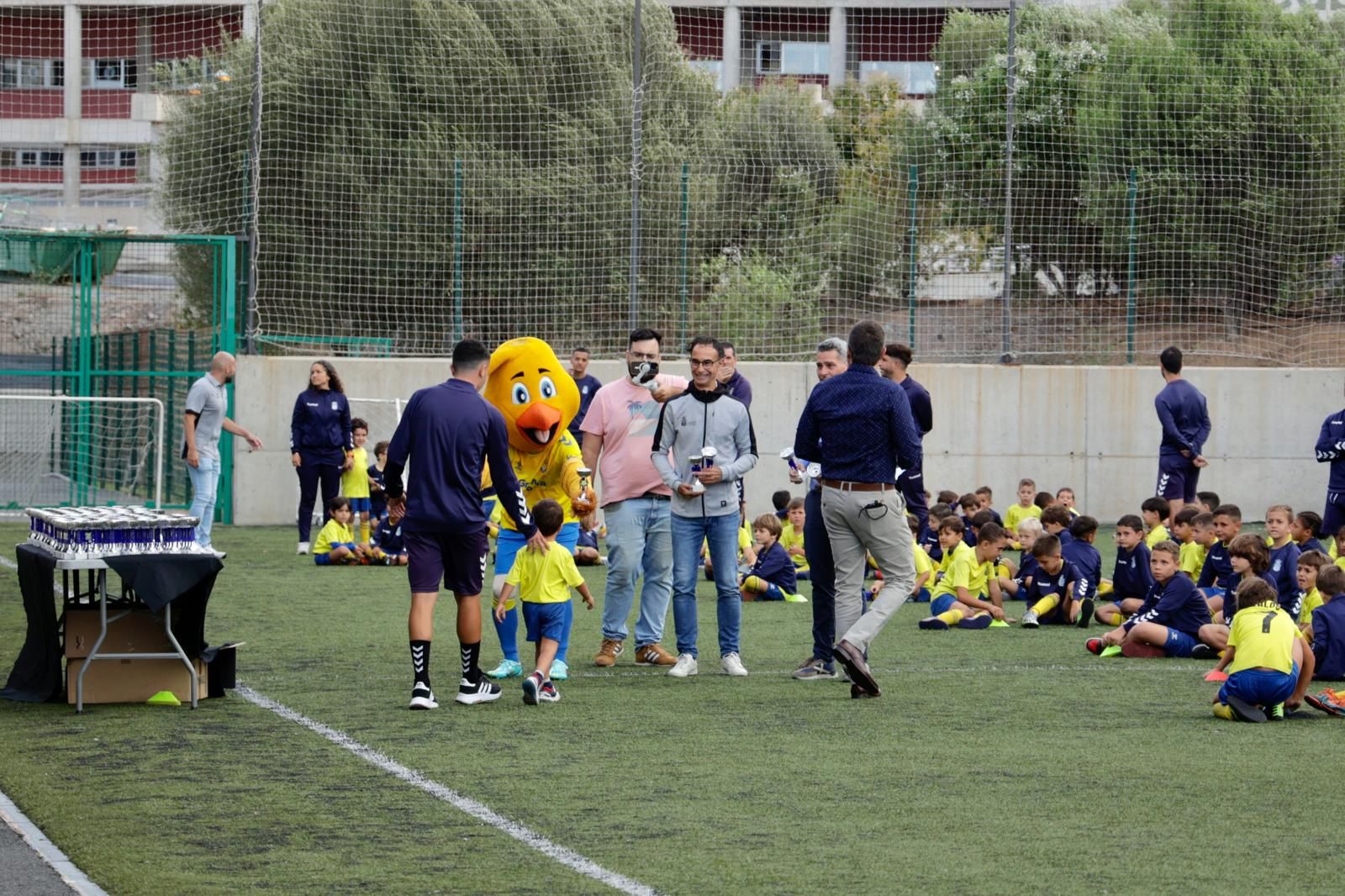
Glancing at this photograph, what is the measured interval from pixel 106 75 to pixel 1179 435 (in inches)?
2037

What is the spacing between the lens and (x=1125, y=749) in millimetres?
7918

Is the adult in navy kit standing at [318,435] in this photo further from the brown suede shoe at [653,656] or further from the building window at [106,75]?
the building window at [106,75]

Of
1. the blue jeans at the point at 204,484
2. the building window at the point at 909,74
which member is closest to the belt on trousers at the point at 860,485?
the blue jeans at the point at 204,484

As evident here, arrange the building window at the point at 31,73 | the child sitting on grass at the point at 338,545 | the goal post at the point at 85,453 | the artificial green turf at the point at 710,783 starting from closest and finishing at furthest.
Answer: the artificial green turf at the point at 710,783 < the child sitting on grass at the point at 338,545 < the goal post at the point at 85,453 < the building window at the point at 31,73

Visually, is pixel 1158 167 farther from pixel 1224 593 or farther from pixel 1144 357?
pixel 1224 593

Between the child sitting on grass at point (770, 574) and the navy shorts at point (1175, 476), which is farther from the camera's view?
the navy shorts at point (1175, 476)

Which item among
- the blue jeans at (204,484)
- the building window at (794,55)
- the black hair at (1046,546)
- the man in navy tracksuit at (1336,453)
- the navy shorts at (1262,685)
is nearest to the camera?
the navy shorts at (1262,685)

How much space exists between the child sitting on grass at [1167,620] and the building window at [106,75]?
51989mm

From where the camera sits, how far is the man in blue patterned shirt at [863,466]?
9.48m

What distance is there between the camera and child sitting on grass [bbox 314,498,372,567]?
16766mm

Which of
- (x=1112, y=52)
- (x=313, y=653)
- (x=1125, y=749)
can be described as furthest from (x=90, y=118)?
(x=1125, y=749)

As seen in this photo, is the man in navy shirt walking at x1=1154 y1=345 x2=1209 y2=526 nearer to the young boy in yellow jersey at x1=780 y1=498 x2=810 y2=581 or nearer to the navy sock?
the young boy in yellow jersey at x1=780 y1=498 x2=810 y2=581

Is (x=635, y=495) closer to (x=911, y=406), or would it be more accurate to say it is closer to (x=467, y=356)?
(x=467, y=356)

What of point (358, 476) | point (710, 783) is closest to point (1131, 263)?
point (358, 476)
